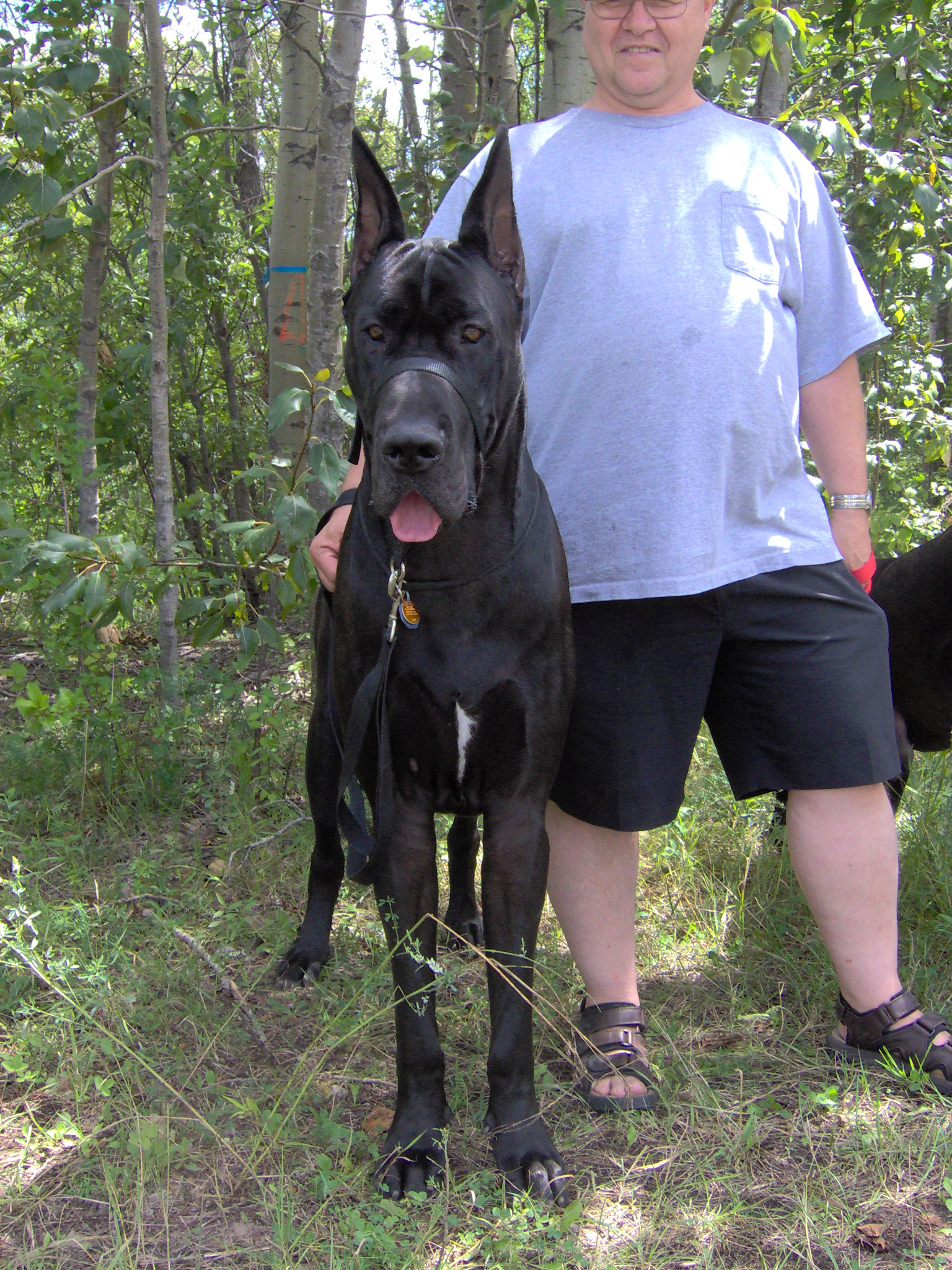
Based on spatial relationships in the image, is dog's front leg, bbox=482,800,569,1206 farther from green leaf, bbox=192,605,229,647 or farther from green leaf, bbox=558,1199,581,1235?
green leaf, bbox=192,605,229,647

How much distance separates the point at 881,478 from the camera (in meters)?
5.68

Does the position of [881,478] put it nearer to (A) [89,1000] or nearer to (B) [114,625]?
(B) [114,625]

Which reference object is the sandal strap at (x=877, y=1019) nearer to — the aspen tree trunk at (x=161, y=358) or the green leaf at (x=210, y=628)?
the green leaf at (x=210, y=628)

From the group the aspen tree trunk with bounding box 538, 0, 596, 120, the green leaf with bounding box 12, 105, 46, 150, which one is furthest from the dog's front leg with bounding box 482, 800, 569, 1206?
the aspen tree trunk with bounding box 538, 0, 596, 120

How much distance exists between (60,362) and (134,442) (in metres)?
0.73

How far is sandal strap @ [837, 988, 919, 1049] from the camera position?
2209 millimetres

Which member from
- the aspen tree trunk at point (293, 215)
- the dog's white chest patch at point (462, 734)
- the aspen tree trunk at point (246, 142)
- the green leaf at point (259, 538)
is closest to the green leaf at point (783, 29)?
the aspen tree trunk at point (293, 215)

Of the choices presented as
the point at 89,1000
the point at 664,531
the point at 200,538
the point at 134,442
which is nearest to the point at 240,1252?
the point at 89,1000

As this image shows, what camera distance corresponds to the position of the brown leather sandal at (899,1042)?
85.3 inches

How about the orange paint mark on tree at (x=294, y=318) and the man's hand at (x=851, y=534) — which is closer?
the man's hand at (x=851, y=534)

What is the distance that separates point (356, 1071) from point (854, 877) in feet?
3.67

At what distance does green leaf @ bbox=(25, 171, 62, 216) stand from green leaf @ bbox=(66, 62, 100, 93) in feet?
0.90

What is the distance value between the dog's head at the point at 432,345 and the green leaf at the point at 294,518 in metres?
0.93

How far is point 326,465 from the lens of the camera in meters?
2.82
